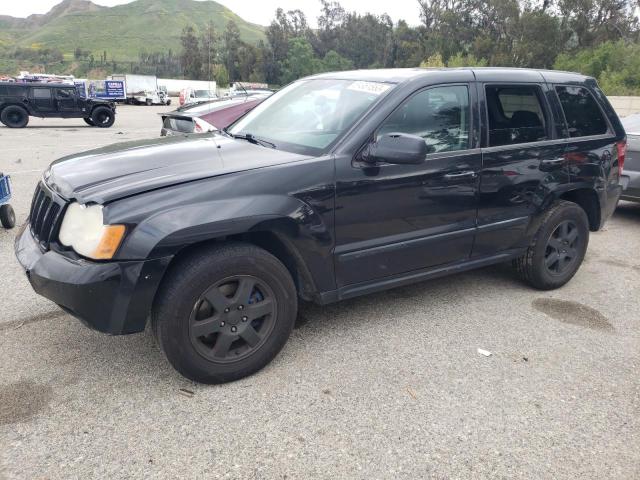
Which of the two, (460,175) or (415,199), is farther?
(460,175)

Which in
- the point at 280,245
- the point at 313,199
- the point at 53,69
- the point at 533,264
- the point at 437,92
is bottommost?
the point at 533,264

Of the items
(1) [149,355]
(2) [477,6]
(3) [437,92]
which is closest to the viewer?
(1) [149,355]

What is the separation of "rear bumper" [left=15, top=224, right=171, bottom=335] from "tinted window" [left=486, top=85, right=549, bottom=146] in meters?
2.54

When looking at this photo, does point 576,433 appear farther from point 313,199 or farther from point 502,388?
point 313,199

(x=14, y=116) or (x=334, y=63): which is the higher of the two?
(x=334, y=63)

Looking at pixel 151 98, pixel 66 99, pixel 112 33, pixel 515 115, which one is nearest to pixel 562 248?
pixel 515 115

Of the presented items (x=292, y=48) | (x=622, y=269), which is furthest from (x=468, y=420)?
(x=292, y=48)

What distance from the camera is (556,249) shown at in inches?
176

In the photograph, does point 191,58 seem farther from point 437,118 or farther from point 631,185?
point 437,118

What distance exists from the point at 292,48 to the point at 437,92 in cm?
9857

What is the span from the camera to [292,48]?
96.2 m

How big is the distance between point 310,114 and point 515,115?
157 centimetres

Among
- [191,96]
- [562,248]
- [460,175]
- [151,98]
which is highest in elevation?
[151,98]

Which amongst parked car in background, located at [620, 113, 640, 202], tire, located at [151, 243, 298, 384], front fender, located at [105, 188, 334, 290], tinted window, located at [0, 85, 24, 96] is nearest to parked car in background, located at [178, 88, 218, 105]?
tinted window, located at [0, 85, 24, 96]
